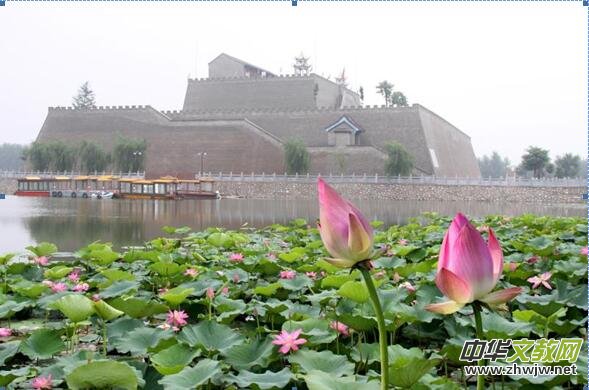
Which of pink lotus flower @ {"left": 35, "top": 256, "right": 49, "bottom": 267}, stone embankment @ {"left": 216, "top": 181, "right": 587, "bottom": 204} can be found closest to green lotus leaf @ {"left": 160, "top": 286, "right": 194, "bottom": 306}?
pink lotus flower @ {"left": 35, "top": 256, "right": 49, "bottom": 267}

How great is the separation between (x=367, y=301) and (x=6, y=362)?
0.80 m

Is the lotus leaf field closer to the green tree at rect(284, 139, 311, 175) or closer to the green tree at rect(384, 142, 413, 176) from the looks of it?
the green tree at rect(384, 142, 413, 176)

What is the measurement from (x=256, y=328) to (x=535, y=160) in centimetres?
3146

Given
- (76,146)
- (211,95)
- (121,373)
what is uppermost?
(211,95)

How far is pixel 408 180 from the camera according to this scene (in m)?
26.9

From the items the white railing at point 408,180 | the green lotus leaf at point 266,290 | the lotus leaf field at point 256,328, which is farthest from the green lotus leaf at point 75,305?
the white railing at point 408,180

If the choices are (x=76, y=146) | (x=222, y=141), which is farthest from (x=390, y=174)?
(x=76, y=146)

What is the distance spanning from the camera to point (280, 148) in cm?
2980

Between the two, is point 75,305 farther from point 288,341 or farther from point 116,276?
point 116,276

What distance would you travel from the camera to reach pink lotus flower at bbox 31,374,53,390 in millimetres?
1095

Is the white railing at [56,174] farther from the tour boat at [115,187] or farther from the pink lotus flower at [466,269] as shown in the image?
the pink lotus flower at [466,269]

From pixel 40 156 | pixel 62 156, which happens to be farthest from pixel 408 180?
pixel 40 156

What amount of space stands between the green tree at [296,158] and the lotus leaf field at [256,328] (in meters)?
25.9

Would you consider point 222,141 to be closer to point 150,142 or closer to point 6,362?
point 150,142
